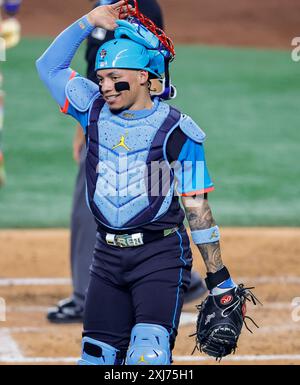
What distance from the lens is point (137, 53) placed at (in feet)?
Answer: 17.6

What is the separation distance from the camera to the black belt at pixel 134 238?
5.27 meters

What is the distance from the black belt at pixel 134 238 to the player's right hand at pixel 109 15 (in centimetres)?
102

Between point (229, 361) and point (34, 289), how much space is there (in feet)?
7.98

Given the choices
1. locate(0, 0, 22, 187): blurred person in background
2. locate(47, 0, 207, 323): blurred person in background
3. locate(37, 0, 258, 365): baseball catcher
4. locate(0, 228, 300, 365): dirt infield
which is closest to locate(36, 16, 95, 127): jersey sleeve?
locate(37, 0, 258, 365): baseball catcher

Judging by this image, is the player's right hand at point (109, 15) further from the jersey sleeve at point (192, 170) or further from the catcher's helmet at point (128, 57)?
the jersey sleeve at point (192, 170)

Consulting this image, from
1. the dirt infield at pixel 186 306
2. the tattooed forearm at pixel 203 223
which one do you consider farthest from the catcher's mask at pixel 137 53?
the dirt infield at pixel 186 306

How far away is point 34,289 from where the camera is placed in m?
8.95

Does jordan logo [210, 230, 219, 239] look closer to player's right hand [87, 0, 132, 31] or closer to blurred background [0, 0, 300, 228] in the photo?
player's right hand [87, 0, 132, 31]

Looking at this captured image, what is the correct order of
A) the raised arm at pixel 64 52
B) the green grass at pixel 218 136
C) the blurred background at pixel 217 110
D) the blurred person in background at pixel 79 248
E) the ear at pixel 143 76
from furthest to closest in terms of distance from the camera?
the blurred background at pixel 217 110 < the green grass at pixel 218 136 < the blurred person in background at pixel 79 248 < the raised arm at pixel 64 52 < the ear at pixel 143 76

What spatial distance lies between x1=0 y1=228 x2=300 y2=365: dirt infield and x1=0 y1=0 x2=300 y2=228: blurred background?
0.84m

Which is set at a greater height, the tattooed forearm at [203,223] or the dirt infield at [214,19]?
the tattooed forearm at [203,223]

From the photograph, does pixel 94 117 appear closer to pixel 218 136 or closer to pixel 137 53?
pixel 137 53

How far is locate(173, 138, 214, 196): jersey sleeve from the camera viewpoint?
5.29 m

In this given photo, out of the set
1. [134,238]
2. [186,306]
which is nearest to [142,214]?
[134,238]
